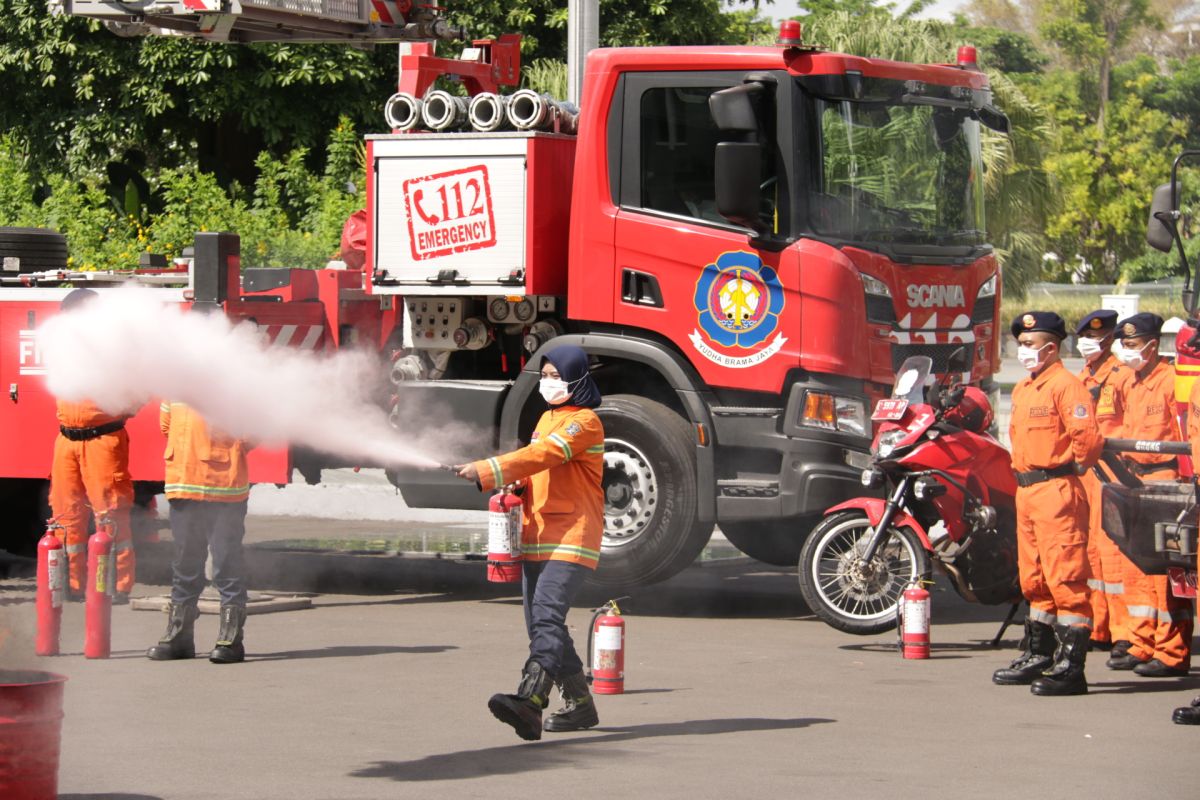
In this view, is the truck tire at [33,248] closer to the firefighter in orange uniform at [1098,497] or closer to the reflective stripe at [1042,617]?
the firefighter in orange uniform at [1098,497]

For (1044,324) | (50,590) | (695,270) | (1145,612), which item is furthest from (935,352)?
(50,590)

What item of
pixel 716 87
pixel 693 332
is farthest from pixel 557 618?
pixel 716 87

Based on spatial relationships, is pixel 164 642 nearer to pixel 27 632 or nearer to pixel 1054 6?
pixel 27 632

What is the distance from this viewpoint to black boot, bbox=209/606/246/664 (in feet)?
32.5

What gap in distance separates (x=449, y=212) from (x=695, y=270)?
68.0 inches

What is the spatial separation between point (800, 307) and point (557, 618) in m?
3.92

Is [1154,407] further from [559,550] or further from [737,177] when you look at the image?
[559,550]

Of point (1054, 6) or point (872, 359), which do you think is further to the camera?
point (1054, 6)

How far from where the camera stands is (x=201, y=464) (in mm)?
10047

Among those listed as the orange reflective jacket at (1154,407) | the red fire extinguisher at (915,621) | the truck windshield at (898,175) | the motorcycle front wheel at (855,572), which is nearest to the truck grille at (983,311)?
the truck windshield at (898,175)

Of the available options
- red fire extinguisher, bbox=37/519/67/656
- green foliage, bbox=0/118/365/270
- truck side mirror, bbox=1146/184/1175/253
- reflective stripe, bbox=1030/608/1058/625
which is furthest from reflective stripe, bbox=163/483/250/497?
green foliage, bbox=0/118/365/270

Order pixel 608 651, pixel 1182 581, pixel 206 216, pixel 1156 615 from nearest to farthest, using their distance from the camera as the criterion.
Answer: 1. pixel 608 651
2. pixel 1182 581
3. pixel 1156 615
4. pixel 206 216

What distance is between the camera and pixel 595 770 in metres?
7.29

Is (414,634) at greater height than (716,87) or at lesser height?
lesser
